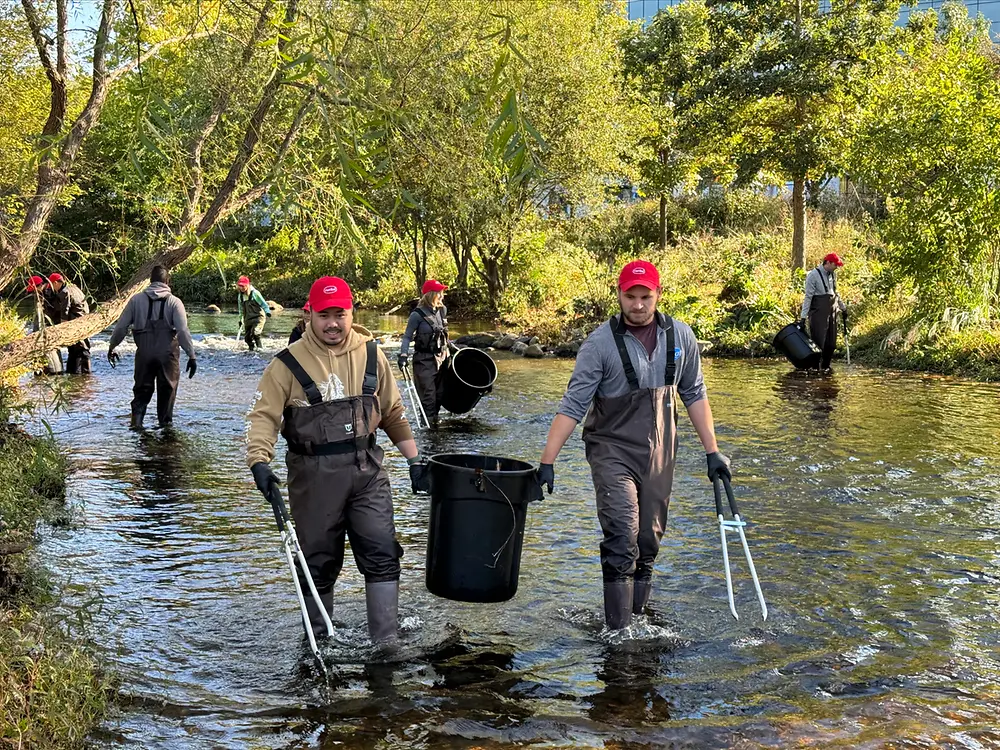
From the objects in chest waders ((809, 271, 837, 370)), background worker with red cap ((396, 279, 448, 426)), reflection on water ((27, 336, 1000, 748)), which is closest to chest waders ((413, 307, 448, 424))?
background worker with red cap ((396, 279, 448, 426))

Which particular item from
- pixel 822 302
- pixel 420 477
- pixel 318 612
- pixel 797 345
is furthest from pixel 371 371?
pixel 822 302

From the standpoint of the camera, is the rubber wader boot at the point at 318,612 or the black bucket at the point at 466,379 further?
the black bucket at the point at 466,379

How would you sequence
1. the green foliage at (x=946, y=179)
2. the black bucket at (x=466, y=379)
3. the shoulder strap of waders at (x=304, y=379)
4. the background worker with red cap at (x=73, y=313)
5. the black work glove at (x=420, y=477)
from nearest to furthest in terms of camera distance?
the shoulder strap of waders at (x=304, y=379)
the black work glove at (x=420, y=477)
the black bucket at (x=466, y=379)
the background worker with red cap at (x=73, y=313)
the green foliage at (x=946, y=179)

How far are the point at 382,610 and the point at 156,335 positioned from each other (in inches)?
299

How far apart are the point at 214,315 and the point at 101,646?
31394 millimetres

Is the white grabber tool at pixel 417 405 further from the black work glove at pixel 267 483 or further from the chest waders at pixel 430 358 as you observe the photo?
the black work glove at pixel 267 483

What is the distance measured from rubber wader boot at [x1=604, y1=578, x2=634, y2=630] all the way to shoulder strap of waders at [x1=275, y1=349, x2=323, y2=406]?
6.15 ft

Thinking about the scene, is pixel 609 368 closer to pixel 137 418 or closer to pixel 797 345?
pixel 137 418

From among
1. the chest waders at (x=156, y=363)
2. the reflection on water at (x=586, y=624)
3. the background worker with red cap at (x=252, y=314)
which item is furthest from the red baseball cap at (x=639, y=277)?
the background worker with red cap at (x=252, y=314)

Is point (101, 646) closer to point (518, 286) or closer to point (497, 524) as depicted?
point (497, 524)

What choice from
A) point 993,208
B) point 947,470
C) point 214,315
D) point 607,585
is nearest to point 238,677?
point 607,585

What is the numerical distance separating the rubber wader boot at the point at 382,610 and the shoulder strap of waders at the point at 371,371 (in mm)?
1012

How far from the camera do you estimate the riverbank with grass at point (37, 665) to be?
13.3 ft

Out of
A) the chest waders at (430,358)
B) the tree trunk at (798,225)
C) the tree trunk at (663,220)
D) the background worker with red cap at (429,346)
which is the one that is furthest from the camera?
the tree trunk at (663,220)
